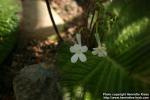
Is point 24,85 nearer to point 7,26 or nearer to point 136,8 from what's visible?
point 7,26

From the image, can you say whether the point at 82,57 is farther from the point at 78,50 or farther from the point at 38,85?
the point at 38,85

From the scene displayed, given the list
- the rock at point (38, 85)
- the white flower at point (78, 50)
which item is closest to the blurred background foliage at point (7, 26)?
the rock at point (38, 85)

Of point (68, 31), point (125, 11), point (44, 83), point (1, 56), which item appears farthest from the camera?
point (68, 31)

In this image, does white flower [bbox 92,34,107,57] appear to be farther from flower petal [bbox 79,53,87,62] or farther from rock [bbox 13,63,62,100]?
rock [bbox 13,63,62,100]

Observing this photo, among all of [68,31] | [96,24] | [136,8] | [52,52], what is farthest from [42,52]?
[136,8]

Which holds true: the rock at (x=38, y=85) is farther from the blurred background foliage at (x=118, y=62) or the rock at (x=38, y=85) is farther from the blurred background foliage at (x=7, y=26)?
the blurred background foliage at (x=7, y=26)

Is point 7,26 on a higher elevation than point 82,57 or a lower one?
higher

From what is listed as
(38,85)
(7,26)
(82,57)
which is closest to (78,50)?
(82,57)
